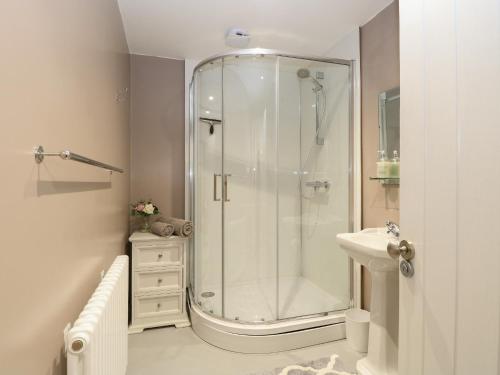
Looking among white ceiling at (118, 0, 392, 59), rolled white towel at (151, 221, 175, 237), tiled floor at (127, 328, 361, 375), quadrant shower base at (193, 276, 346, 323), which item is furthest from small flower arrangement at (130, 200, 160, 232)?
white ceiling at (118, 0, 392, 59)

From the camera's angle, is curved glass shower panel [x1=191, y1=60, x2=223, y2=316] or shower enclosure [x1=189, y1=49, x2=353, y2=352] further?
curved glass shower panel [x1=191, y1=60, x2=223, y2=316]

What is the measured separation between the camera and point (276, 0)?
6.64 ft

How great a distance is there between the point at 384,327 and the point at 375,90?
1.67 m

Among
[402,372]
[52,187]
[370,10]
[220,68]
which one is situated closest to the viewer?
[52,187]

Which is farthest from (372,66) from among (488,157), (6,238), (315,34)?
(6,238)

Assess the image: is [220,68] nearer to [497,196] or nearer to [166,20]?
[166,20]

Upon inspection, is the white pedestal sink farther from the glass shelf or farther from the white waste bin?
the glass shelf

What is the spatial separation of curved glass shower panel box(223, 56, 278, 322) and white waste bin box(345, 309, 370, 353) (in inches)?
25.0

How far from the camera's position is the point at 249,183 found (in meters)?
2.71

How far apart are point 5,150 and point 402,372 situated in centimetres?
135

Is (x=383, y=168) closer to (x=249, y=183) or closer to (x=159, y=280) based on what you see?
(x=249, y=183)

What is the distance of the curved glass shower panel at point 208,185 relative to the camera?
2.53 m

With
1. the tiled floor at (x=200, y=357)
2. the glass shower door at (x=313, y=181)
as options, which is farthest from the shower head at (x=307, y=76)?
the tiled floor at (x=200, y=357)

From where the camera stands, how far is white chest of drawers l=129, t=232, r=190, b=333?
235cm
